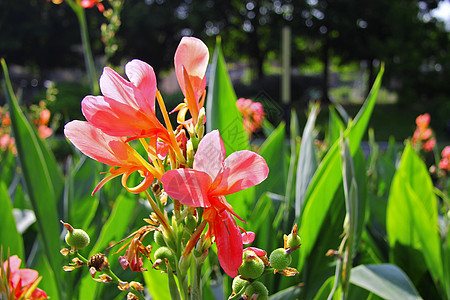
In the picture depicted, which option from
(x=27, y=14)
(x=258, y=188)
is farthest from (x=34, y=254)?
(x=27, y=14)

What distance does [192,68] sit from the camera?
0.93 ft

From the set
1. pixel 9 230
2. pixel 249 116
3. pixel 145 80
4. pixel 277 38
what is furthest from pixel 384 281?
pixel 277 38

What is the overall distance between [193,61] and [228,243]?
0.12 metres

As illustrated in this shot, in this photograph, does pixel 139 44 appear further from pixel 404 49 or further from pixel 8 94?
pixel 8 94

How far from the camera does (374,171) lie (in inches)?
55.5

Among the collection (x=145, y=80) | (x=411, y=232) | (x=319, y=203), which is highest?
(x=145, y=80)

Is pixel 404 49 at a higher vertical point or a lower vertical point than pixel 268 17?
lower

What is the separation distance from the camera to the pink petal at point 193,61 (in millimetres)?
275

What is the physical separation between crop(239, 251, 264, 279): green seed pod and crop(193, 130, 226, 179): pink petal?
2.5 inches

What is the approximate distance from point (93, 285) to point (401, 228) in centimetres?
56

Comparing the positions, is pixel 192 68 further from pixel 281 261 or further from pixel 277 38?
pixel 277 38

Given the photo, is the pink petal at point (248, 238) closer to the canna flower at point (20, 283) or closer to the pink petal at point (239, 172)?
the pink petal at point (239, 172)

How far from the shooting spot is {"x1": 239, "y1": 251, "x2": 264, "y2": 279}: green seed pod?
264mm

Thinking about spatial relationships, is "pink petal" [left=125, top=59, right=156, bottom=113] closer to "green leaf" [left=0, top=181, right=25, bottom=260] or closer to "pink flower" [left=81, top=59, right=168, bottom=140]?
"pink flower" [left=81, top=59, right=168, bottom=140]
